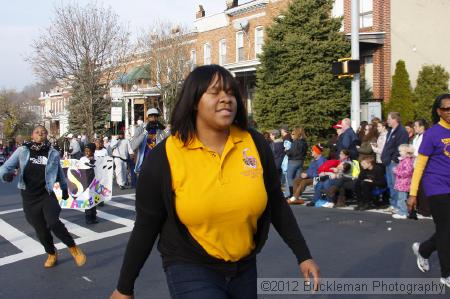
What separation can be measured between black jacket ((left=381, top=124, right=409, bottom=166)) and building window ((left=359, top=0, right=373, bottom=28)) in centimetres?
1528

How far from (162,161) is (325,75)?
20.5 m

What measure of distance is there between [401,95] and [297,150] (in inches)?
465

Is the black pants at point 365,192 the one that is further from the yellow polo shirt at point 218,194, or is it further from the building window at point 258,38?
the building window at point 258,38

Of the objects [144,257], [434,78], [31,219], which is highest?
[434,78]

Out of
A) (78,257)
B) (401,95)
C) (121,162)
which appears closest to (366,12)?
(401,95)

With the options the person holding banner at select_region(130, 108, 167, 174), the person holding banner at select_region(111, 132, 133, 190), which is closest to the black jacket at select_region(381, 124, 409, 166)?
the person holding banner at select_region(130, 108, 167, 174)

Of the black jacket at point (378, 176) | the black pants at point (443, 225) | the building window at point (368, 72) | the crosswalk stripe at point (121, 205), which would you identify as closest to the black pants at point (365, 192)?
the black jacket at point (378, 176)

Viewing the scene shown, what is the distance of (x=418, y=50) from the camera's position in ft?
83.7

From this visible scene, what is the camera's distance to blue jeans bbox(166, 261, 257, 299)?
2684 millimetres

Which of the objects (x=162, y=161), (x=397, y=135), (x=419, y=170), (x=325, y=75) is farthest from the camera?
(x=325, y=75)

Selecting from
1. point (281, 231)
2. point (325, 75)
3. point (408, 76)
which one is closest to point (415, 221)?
point (281, 231)

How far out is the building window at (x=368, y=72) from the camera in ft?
81.4

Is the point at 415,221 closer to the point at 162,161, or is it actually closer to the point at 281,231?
the point at 281,231

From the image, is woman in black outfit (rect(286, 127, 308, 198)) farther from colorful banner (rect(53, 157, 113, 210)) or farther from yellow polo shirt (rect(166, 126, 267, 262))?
yellow polo shirt (rect(166, 126, 267, 262))
